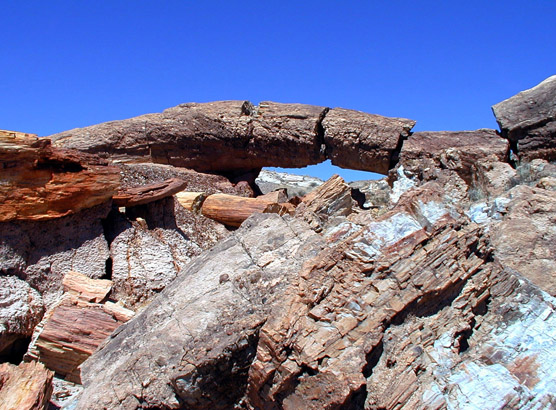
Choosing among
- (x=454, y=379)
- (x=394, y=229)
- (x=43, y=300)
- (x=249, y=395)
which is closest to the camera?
(x=454, y=379)

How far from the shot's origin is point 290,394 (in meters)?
2.82

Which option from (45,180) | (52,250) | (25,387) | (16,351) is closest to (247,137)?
(45,180)

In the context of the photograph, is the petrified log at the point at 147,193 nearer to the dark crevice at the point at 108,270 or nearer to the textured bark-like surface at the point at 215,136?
the dark crevice at the point at 108,270

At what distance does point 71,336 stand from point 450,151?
14.9 ft

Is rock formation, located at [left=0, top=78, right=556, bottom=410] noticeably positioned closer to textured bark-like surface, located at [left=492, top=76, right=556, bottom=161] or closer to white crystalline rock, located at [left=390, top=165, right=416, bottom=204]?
textured bark-like surface, located at [left=492, top=76, right=556, bottom=161]

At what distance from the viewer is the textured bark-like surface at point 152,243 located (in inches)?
180

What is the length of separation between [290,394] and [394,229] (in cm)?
109

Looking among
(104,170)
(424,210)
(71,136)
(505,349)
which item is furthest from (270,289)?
(71,136)

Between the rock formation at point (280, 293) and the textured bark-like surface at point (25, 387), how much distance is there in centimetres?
3

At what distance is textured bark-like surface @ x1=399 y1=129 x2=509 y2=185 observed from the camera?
631 cm

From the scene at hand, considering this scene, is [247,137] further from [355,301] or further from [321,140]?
[355,301]

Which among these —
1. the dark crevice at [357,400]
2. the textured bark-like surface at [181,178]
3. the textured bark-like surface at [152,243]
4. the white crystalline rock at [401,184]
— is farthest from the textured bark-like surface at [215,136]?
the dark crevice at [357,400]

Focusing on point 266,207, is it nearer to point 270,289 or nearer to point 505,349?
point 270,289

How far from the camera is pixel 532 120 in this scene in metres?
6.28
